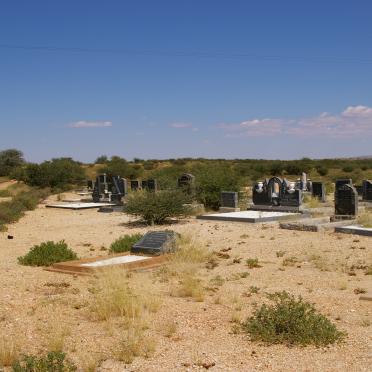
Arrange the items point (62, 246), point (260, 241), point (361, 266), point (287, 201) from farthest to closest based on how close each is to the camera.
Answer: point (287, 201)
point (260, 241)
point (62, 246)
point (361, 266)

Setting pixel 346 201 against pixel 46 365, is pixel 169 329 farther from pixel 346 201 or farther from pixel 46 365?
pixel 346 201

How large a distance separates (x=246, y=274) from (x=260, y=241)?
506cm

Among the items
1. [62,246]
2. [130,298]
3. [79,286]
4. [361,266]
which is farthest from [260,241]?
[130,298]

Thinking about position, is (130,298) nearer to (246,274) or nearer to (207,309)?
(207,309)

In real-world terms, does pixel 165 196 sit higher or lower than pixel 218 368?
higher

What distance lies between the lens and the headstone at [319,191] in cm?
2998

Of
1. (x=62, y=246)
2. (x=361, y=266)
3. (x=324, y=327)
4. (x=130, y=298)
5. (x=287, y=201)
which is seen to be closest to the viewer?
(x=324, y=327)

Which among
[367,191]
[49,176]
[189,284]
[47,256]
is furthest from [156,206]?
[49,176]

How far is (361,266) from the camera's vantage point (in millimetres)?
12438

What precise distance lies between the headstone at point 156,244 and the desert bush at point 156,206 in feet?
25.4

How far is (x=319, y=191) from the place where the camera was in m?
30.4

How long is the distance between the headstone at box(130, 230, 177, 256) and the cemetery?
29 mm

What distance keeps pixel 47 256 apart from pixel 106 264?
164 centimetres

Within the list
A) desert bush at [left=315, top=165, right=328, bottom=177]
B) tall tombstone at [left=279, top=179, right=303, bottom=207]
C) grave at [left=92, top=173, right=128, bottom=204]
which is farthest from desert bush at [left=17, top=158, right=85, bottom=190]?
desert bush at [left=315, top=165, right=328, bottom=177]
